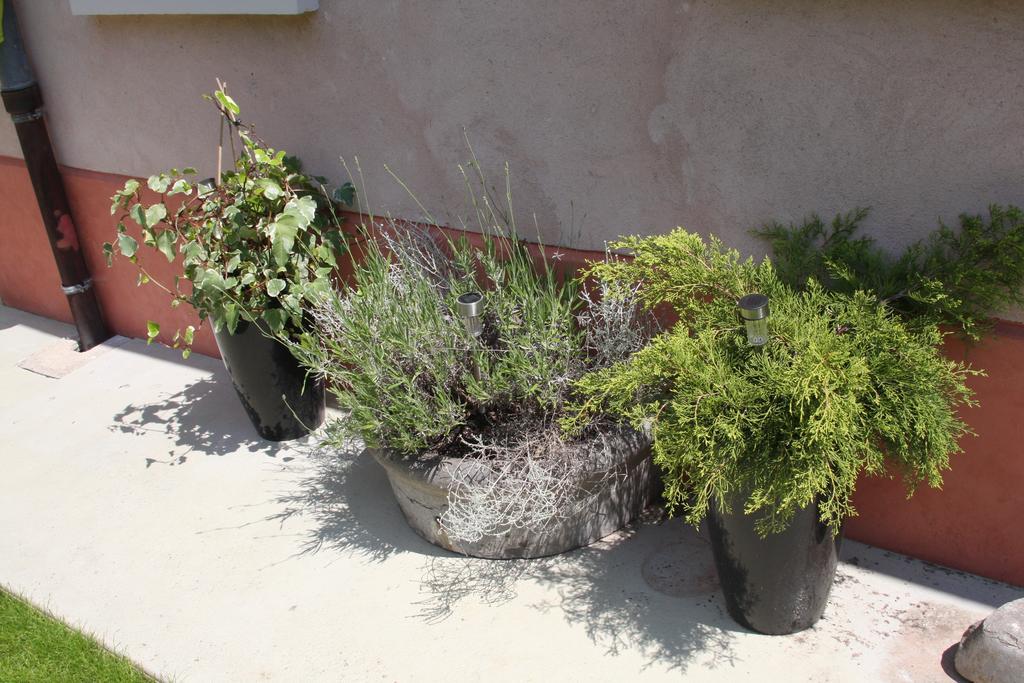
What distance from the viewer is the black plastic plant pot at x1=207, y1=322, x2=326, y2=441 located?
4078mm

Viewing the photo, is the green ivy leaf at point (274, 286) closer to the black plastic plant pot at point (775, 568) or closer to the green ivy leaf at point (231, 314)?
the green ivy leaf at point (231, 314)

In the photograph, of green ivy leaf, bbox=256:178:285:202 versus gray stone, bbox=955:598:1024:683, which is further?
green ivy leaf, bbox=256:178:285:202

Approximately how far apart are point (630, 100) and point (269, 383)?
2.03 m

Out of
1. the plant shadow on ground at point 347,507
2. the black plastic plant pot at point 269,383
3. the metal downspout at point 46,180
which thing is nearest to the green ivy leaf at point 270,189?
the black plastic plant pot at point 269,383

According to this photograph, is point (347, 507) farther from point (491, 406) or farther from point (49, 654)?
point (49, 654)

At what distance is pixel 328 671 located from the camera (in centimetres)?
298

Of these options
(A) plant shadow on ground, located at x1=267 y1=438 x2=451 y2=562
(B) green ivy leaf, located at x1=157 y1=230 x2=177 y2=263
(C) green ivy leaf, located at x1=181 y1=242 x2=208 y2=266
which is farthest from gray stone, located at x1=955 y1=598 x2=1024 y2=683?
(B) green ivy leaf, located at x1=157 y1=230 x2=177 y2=263

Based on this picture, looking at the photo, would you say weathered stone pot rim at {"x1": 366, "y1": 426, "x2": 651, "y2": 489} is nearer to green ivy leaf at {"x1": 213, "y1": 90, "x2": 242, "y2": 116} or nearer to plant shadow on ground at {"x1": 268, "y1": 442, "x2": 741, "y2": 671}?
plant shadow on ground at {"x1": 268, "y1": 442, "x2": 741, "y2": 671}

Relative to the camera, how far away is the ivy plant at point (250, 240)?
12.5 feet

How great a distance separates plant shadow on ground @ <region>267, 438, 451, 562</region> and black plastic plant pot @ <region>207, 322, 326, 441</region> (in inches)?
5.7

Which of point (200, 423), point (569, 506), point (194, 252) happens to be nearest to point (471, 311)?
point (569, 506)

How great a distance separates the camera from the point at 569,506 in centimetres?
324

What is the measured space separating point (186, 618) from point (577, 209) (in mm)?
2021

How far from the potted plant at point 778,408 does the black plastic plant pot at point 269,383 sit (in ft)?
5.66
